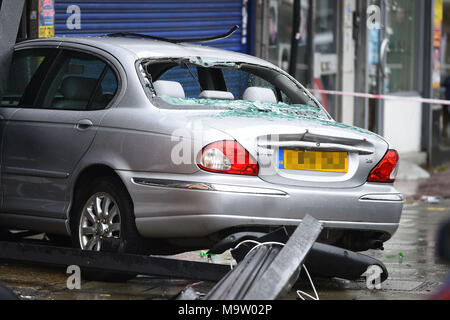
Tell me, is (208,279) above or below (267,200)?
below

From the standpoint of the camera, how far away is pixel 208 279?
5.55m

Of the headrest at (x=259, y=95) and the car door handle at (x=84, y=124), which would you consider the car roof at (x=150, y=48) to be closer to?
the headrest at (x=259, y=95)

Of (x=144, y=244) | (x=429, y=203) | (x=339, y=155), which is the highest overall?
(x=339, y=155)

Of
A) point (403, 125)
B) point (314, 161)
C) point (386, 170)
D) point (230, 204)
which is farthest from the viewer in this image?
point (403, 125)

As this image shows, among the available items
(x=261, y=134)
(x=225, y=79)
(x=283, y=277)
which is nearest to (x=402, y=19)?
(x=225, y=79)

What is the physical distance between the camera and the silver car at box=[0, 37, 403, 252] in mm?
5762

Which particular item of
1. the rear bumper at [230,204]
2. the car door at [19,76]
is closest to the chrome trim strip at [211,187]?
the rear bumper at [230,204]

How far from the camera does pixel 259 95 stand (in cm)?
685

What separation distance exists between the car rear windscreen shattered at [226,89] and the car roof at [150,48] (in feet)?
0.15

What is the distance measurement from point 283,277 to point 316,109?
291 cm

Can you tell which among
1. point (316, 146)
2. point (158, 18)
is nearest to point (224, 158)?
point (316, 146)

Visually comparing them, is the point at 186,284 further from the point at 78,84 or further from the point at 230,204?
the point at 78,84

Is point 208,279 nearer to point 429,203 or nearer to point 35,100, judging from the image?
point 35,100

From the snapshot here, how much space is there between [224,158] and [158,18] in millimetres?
6160
